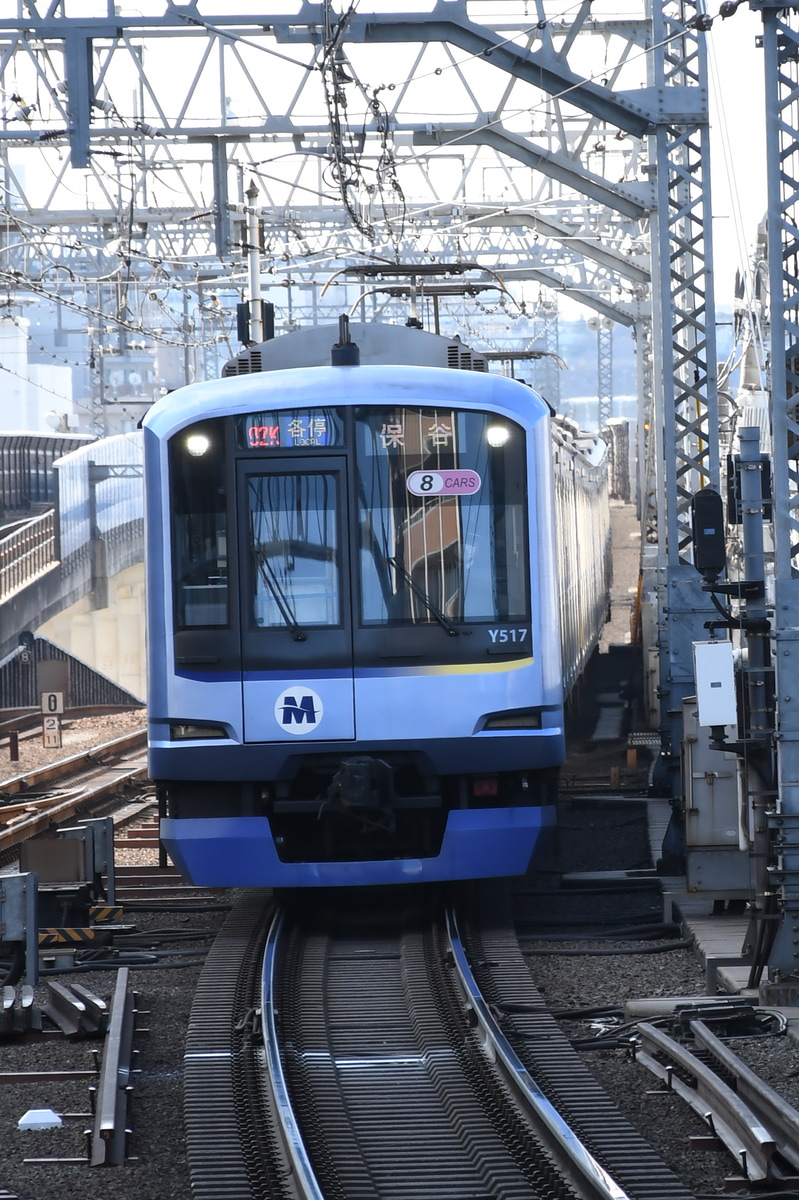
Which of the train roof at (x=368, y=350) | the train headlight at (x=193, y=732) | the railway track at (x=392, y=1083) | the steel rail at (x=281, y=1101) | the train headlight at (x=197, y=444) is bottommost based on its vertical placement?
the railway track at (x=392, y=1083)

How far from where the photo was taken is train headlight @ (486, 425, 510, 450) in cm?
888

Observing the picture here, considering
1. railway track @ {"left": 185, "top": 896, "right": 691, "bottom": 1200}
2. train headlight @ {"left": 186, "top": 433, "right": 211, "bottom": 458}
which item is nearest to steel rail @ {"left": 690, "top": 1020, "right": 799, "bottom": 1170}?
railway track @ {"left": 185, "top": 896, "right": 691, "bottom": 1200}

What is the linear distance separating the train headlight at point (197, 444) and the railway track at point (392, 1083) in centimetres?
253

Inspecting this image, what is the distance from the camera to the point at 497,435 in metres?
8.88

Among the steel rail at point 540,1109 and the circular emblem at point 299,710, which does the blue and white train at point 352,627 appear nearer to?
the circular emblem at point 299,710

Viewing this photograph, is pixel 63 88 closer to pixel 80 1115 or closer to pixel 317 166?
pixel 317 166

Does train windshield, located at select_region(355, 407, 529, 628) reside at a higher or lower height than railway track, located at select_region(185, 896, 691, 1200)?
higher

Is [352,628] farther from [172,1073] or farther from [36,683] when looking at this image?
[36,683]

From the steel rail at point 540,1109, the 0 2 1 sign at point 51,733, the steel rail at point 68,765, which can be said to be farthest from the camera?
the 0 2 1 sign at point 51,733

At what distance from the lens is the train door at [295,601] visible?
8.64 metres

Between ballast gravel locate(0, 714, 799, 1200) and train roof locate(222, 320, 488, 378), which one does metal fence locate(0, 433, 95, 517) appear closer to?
train roof locate(222, 320, 488, 378)

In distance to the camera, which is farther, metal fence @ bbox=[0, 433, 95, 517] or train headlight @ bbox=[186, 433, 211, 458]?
metal fence @ bbox=[0, 433, 95, 517]

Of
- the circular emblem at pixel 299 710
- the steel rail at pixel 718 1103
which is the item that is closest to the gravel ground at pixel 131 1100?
the circular emblem at pixel 299 710

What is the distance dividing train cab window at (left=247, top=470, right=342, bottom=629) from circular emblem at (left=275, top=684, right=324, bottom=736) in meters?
0.35
